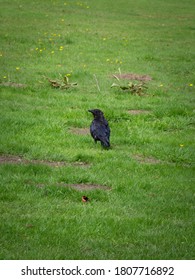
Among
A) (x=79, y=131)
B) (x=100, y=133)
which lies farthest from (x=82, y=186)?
(x=79, y=131)

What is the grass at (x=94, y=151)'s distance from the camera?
7.86 metres

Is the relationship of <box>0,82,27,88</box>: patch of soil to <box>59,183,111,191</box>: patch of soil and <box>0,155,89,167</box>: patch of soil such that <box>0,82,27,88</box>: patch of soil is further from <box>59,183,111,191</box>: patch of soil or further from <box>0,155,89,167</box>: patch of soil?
<box>59,183,111,191</box>: patch of soil

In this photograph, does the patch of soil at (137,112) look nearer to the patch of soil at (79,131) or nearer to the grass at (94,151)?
the grass at (94,151)

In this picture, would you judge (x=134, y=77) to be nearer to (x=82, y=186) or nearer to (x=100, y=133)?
(x=100, y=133)

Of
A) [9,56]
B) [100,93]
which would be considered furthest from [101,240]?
[9,56]

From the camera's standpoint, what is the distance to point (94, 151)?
38.6ft

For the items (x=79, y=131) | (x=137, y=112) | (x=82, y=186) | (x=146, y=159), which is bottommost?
(x=137, y=112)

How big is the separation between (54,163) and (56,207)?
2358mm

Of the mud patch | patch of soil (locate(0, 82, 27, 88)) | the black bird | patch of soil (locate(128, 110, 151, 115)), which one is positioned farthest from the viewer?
patch of soil (locate(0, 82, 27, 88))

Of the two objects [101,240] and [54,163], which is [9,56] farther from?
[101,240]

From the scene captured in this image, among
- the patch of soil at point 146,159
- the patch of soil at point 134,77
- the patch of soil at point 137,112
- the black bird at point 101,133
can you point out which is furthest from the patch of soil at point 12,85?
the patch of soil at point 146,159

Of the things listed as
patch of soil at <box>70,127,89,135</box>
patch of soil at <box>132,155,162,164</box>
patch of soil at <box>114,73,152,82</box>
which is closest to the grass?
patch of soil at <box>132,155,162,164</box>

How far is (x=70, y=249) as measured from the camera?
746 cm

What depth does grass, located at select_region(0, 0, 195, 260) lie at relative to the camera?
25.8ft
